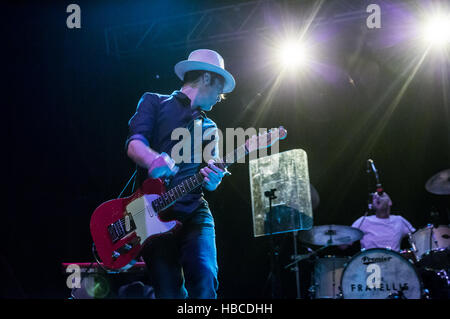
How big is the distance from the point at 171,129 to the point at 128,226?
29.3 inches

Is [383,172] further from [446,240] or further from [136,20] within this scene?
[136,20]

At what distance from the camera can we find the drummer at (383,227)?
5.84m

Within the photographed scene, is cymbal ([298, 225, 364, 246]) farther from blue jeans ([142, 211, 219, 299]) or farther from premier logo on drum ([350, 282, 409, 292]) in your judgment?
blue jeans ([142, 211, 219, 299])

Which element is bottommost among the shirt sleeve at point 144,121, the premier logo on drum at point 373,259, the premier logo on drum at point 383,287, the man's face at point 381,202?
the premier logo on drum at point 383,287

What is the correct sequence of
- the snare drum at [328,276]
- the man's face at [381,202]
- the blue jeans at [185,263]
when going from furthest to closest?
the man's face at [381,202] → the snare drum at [328,276] → the blue jeans at [185,263]

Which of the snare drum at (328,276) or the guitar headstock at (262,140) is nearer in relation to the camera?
the guitar headstock at (262,140)

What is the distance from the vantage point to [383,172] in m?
6.77

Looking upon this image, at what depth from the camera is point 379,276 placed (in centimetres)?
487

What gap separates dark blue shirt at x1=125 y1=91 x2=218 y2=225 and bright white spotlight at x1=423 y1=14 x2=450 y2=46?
139 inches

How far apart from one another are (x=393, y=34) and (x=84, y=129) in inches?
156

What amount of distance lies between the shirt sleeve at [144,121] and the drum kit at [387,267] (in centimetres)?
293

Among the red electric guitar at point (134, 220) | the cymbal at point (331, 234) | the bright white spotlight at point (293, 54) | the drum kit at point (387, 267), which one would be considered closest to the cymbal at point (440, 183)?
the drum kit at point (387, 267)

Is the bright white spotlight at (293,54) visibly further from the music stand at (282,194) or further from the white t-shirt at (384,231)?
the white t-shirt at (384,231)

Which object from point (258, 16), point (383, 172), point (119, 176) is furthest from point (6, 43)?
point (383, 172)
